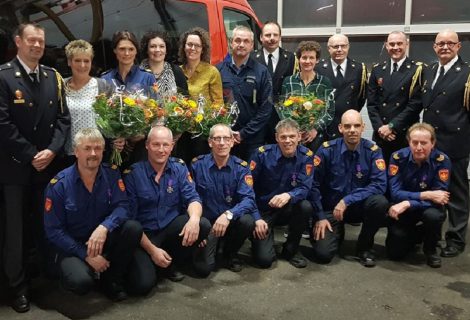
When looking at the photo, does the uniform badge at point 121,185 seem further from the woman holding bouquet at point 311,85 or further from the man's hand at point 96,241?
the woman holding bouquet at point 311,85

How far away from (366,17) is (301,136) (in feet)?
13.3

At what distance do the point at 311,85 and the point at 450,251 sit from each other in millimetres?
1685

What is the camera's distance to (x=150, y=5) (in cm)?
421

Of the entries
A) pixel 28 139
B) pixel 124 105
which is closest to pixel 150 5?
pixel 124 105

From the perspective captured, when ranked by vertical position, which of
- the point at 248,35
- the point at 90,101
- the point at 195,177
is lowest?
the point at 195,177

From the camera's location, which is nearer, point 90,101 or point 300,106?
point 90,101

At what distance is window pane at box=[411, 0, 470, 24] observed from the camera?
22.0 ft

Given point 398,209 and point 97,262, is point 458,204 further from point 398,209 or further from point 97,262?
point 97,262

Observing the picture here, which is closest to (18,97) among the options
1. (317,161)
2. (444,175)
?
(317,161)

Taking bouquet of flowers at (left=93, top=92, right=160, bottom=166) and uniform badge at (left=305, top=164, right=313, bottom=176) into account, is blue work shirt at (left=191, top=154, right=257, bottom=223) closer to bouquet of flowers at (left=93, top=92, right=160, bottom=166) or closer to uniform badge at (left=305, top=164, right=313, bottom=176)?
uniform badge at (left=305, top=164, right=313, bottom=176)

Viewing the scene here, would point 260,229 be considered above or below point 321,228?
above

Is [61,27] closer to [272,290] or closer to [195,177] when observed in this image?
[195,177]

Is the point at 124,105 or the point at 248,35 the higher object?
the point at 248,35

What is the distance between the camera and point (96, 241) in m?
2.82
